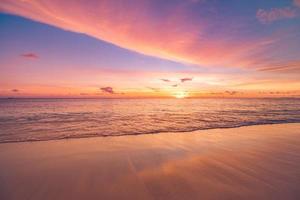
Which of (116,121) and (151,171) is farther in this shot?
(116,121)

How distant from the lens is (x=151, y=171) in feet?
19.1

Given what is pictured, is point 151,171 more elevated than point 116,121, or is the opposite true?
point 151,171

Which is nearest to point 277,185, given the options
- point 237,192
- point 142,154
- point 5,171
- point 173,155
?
point 237,192

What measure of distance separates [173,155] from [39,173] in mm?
4608

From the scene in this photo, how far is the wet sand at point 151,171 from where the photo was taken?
14.7 ft

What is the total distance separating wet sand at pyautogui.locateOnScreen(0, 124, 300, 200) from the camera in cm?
448

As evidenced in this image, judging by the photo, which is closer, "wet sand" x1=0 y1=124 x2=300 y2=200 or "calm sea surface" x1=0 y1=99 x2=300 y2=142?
"wet sand" x1=0 y1=124 x2=300 y2=200

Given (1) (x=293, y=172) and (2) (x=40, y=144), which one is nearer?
(1) (x=293, y=172)

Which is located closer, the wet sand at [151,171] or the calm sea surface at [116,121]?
the wet sand at [151,171]

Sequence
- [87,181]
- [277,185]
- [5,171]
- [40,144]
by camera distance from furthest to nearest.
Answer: [40,144], [5,171], [87,181], [277,185]

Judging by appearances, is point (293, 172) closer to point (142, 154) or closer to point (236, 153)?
point (236, 153)

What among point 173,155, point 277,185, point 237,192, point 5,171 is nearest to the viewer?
point 237,192

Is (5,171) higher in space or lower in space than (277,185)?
lower

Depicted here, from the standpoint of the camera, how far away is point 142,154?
7.64 m
